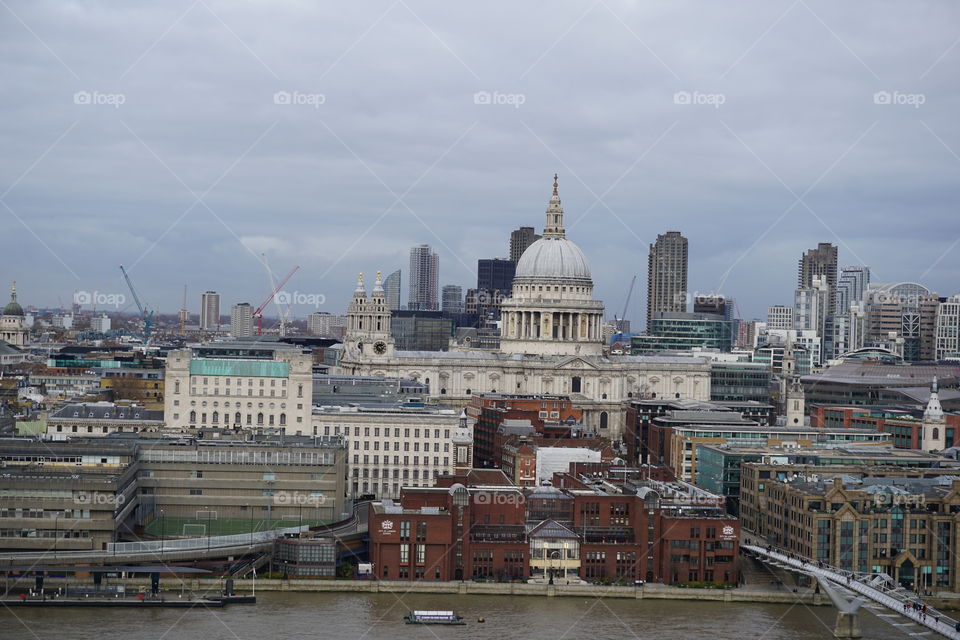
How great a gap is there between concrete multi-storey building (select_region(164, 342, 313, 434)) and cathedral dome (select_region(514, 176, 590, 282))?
146 ft

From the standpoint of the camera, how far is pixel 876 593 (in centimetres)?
6191

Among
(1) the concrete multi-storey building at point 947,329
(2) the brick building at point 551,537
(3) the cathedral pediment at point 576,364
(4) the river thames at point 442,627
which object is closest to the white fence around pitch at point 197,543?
(4) the river thames at point 442,627

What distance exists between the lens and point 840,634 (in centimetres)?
6128

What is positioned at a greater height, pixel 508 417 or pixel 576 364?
pixel 576 364

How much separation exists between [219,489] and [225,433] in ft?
25.5

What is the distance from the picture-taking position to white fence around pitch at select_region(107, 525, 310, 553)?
6812 centimetres

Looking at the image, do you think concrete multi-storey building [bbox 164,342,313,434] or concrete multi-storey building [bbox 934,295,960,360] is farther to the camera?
concrete multi-storey building [bbox 934,295,960,360]

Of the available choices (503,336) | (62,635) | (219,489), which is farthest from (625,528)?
(503,336)

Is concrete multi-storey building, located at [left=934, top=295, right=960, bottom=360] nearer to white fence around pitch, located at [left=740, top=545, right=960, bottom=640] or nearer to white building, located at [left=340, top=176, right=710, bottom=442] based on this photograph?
white building, located at [left=340, top=176, right=710, bottom=442]

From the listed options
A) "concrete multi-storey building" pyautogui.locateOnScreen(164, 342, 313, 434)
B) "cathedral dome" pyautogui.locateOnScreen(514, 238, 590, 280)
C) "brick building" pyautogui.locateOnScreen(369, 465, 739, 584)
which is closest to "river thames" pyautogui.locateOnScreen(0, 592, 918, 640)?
"brick building" pyautogui.locateOnScreen(369, 465, 739, 584)

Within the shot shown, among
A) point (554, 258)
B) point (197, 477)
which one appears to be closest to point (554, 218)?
point (554, 258)

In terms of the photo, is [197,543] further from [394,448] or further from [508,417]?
[508,417]

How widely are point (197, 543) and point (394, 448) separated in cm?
1870

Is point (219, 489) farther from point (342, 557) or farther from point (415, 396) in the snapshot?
point (415, 396)
